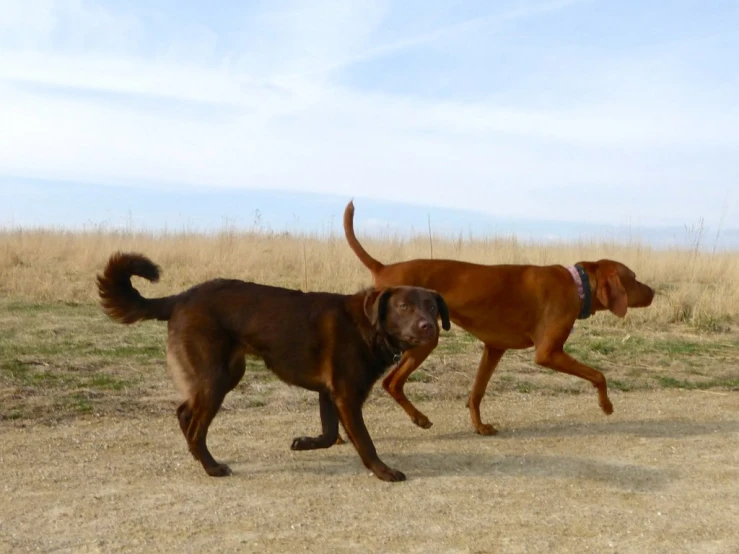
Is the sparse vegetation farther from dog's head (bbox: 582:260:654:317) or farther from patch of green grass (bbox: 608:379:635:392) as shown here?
dog's head (bbox: 582:260:654:317)

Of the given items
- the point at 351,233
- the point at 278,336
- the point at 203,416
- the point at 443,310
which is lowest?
the point at 203,416

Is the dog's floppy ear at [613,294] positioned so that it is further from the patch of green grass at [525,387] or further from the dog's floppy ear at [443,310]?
the dog's floppy ear at [443,310]

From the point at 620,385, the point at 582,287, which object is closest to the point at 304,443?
the point at 582,287

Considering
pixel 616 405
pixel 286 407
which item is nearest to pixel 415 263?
→ pixel 286 407

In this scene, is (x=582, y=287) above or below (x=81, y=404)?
above

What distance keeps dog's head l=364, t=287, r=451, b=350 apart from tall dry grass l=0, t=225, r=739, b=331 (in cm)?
690

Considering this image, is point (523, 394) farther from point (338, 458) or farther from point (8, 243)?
point (8, 243)

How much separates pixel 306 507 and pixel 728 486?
2.28m

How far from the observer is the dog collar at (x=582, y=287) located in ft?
21.9

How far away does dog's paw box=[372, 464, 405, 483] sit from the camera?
5.03 metres

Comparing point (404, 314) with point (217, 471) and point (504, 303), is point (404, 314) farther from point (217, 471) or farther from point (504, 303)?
point (504, 303)

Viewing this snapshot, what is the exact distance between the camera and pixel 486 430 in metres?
6.32

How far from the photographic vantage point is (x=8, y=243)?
747 inches

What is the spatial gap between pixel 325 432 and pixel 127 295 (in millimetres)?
1419
